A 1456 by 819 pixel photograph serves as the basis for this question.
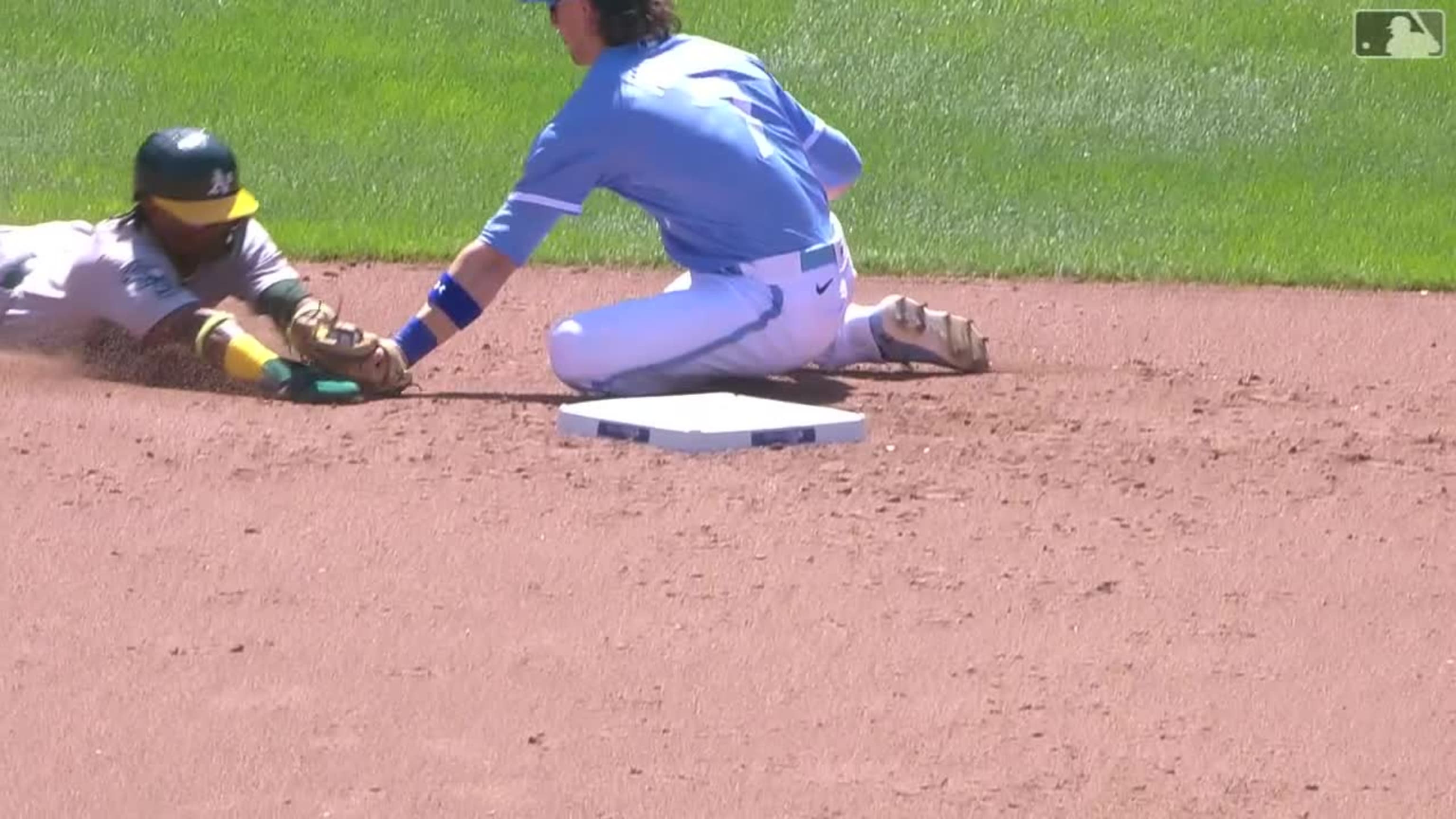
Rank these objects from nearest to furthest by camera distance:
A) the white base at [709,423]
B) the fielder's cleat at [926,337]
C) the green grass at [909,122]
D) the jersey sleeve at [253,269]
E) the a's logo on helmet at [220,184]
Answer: the white base at [709,423]
the a's logo on helmet at [220,184]
the jersey sleeve at [253,269]
the fielder's cleat at [926,337]
the green grass at [909,122]

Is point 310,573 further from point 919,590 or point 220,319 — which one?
point 220,319

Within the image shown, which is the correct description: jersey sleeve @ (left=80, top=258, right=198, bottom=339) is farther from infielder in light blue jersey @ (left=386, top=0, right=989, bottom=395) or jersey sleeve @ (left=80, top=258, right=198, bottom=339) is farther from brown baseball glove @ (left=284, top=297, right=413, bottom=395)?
infielder in light blue jersey @ (left=386, top=0, right=989, bottom=395)

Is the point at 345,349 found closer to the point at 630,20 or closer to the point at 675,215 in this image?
the point at 675,215

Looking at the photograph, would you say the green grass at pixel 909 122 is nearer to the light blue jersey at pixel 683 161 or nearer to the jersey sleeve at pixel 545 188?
the light blue jersey at pixel 683 161

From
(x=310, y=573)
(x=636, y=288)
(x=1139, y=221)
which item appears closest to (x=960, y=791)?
(x=310, y=573)

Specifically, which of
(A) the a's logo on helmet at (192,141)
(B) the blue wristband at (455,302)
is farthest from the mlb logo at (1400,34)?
(A) the a's logo on helmet at (192,141)

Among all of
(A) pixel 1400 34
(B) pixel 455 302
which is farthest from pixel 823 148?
(A) pixel 1400 34
